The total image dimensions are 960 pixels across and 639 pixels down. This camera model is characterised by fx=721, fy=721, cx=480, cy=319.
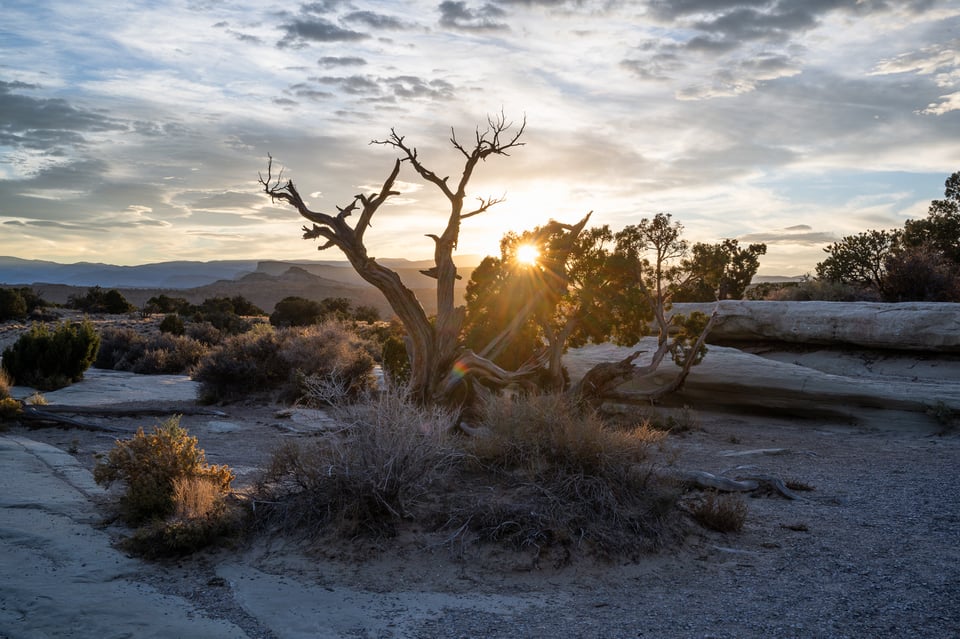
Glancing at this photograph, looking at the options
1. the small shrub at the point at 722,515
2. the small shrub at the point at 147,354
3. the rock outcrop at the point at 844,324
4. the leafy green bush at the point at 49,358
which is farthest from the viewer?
the small shrub at the point at 147,354

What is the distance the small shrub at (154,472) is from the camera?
686 centimetres

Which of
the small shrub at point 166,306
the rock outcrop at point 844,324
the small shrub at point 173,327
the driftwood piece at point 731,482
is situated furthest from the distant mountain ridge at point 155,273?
the driftwood piece at point 731,482

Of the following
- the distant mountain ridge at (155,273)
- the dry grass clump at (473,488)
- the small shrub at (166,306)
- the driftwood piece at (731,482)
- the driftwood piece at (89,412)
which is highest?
the distant mountain ridge at (155,273)

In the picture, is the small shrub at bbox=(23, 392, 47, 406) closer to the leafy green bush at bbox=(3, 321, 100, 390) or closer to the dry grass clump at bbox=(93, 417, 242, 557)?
the leafy green bush at bbox=(3, 321, 100, 390)

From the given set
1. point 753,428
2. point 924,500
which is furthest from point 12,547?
point 753,428

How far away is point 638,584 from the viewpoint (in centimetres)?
568

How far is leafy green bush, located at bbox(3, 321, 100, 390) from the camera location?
17.0 meters

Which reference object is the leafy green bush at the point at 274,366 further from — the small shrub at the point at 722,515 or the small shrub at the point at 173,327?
the small shrub at the point at 173,327

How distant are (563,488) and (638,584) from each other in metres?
1.21

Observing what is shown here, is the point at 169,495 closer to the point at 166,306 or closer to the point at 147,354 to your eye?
the point at 147,354

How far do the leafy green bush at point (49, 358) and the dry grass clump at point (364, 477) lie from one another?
12.7 metres

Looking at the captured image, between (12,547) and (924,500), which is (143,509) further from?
(924,500)

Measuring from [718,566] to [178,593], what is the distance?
432 cm

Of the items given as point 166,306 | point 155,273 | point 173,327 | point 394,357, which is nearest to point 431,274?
point 394,357
